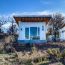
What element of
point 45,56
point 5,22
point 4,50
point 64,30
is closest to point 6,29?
point 5,22

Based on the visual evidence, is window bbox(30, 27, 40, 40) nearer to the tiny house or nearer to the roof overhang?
the tiny house

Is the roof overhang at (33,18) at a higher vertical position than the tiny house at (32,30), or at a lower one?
higher

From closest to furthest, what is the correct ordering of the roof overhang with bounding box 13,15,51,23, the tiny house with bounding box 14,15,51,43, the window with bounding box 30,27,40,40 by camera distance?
1. the roof overhang with bounding box 13,15,51,23
2. the tiny house with bounding box 14,15,51,43
3. the window with bounding box 30,27,40,40

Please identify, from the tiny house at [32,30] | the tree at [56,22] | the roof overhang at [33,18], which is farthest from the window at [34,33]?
the tree at [56,22]

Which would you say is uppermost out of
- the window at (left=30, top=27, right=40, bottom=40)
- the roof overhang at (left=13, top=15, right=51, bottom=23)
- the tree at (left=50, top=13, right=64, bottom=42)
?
the tree at (left=50, top=13, right=64, bottom=42)

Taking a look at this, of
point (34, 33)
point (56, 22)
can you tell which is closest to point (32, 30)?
point (34, 33)

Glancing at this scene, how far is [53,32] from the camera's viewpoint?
46.7 meters

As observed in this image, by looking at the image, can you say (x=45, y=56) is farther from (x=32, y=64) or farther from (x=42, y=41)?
(x=42, y=41)

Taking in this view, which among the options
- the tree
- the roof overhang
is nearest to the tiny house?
the roof overhang

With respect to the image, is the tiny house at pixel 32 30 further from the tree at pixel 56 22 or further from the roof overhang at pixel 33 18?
the tree at pixel 56 22

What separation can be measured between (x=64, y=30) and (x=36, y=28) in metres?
15.3

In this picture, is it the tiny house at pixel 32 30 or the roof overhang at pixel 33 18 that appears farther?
the tiny house at pixel 32 30

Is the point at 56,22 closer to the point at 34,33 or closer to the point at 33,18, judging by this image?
the point at 34,33

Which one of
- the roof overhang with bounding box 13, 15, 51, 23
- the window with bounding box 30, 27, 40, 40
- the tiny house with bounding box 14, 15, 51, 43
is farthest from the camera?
the window with bounding box 30, 27, 40, 40
